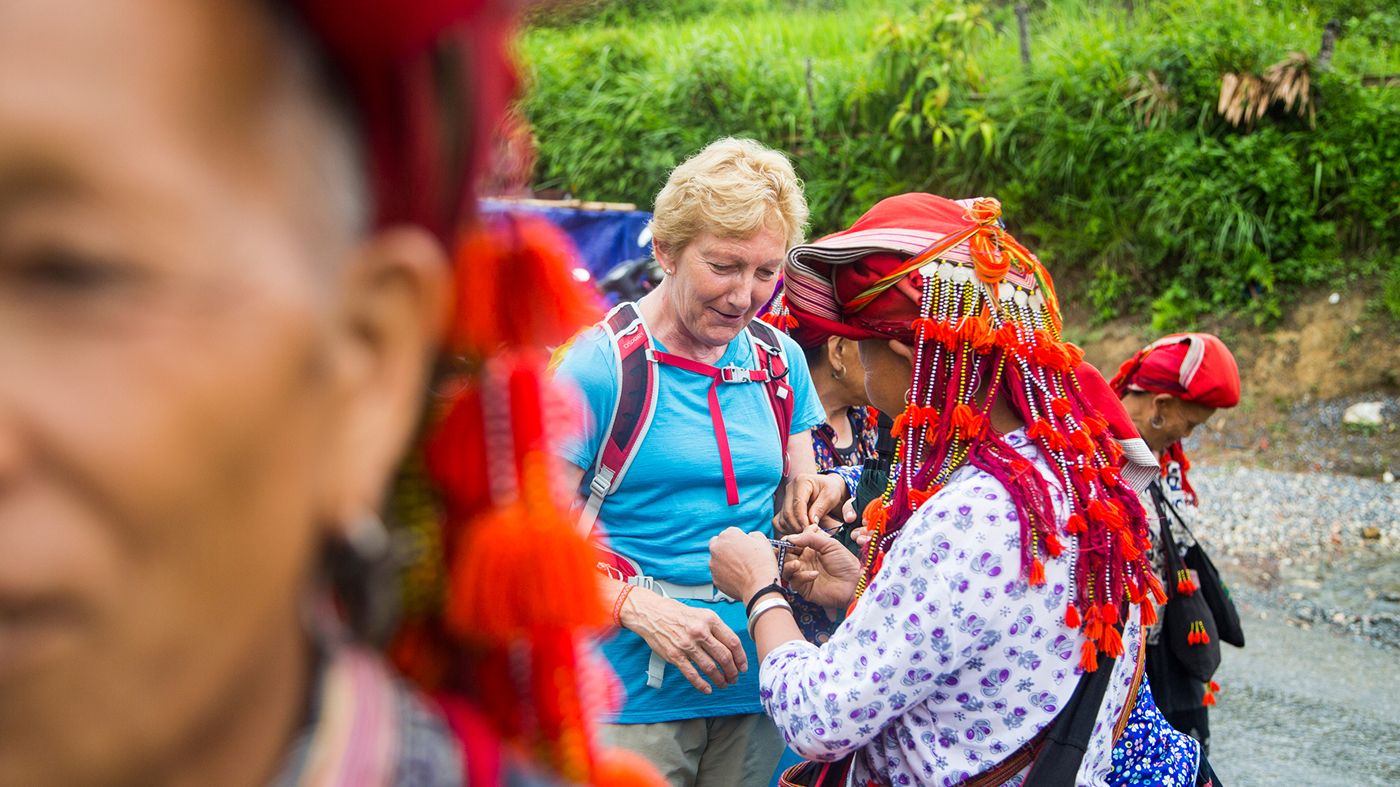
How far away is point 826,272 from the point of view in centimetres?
211

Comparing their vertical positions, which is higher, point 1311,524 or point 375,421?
point 375,421

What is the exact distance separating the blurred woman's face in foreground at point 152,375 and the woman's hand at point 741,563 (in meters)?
1.56

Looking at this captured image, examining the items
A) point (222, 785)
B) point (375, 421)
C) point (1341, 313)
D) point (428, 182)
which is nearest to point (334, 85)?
point (428, 182)

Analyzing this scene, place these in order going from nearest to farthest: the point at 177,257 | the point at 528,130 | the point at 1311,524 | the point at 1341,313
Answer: the point at 177,257 < the point at 528,130 < the point at 1311,524 < the point at 1341,313

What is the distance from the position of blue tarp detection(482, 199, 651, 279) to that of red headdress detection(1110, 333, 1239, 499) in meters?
3.63

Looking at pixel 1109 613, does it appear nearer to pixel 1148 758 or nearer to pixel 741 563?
pixel 1148 758

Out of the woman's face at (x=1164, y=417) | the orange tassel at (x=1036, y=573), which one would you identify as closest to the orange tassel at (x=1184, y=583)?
the woman's face at (x=1164, y=417)

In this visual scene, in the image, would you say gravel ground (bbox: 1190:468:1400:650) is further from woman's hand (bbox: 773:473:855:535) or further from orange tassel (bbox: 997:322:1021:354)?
orange tassel (bbox: 997:322:1021:354)

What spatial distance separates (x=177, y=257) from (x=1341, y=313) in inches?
384

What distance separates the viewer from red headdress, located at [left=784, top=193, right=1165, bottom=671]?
171 cm

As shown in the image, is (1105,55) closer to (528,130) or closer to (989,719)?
(989,719)

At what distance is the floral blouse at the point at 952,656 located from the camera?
1611 millimetres

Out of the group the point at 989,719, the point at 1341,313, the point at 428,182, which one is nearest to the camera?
the point at 428,182

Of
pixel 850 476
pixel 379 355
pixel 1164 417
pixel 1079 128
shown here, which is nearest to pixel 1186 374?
pixel 1164 417
